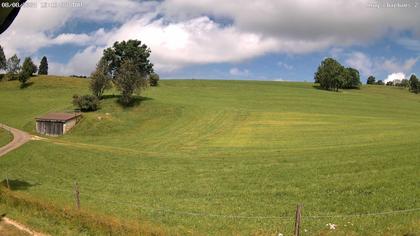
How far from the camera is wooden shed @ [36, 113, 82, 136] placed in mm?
73562

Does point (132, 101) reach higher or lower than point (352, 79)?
lower

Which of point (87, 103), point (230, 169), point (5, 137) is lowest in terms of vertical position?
point (5, 137)

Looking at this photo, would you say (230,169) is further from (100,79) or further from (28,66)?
(28,66)

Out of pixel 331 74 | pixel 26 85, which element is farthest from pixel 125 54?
pixel 331 74

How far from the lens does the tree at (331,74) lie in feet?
503

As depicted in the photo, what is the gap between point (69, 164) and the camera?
4316cm

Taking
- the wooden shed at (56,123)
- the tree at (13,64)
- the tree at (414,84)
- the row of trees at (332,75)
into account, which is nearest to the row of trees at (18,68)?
the tree at (13,64)

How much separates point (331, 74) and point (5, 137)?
394 ft

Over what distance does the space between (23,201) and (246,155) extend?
28.0m

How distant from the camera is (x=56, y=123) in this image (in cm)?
7394

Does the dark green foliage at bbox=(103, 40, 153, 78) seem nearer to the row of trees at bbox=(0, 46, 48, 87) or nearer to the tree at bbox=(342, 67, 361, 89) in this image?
the row of trees at bbox=(0, 46, 48, 87)

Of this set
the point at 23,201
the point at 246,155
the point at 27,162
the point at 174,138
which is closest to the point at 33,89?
the point at 174,138

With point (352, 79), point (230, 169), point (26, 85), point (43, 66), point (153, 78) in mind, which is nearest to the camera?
point (230, 169)

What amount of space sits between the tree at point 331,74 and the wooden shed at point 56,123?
105672mm
